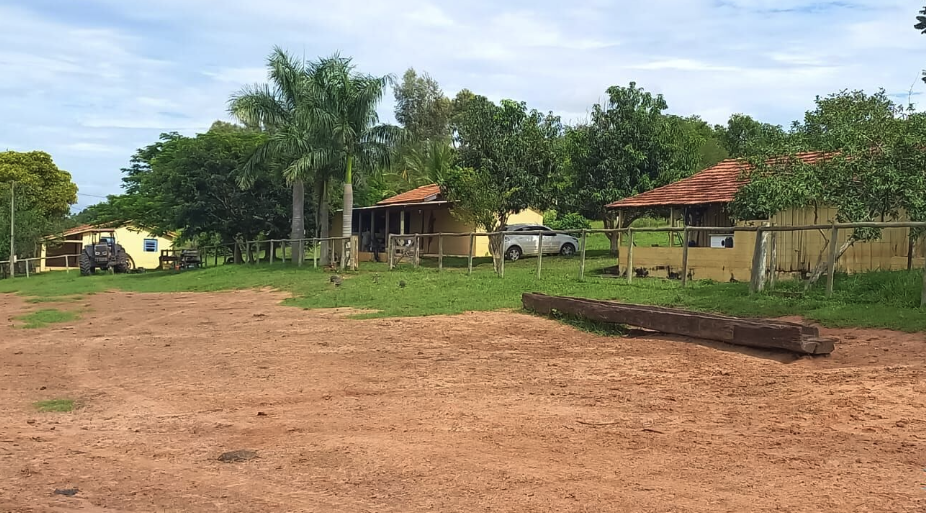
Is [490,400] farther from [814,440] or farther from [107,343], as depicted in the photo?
[107,343]

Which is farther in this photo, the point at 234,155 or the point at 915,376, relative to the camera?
the point at 234,155

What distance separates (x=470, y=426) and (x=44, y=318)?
1285cm

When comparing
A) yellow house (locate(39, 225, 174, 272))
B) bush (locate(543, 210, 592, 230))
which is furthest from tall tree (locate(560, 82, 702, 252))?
yellow house (locate(39, 225, 174, 272))

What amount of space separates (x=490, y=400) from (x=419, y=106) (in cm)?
4912

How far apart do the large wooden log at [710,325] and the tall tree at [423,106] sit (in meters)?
43.0

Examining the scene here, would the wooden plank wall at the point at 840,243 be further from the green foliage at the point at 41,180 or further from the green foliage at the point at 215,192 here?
the green foliage at the point at 41,180

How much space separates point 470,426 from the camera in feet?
20.7

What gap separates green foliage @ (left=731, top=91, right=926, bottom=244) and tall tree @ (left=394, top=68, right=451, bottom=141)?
134 ft

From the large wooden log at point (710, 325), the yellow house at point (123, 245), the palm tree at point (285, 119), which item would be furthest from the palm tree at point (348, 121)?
the yellow house at point (123, 245)

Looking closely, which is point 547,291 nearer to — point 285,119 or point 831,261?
point 831,261

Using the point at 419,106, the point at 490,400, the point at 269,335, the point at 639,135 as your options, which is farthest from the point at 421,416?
the point at 419,106

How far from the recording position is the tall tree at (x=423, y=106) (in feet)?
179

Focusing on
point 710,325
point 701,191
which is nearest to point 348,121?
point 701,191

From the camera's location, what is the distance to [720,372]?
812 centimetres
